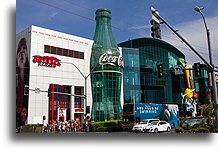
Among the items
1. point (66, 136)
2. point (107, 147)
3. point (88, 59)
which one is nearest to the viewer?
point (107, 147)

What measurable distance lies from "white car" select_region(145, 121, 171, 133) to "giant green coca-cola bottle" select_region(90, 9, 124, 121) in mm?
13464

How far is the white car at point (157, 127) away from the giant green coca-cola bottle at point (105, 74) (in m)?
13.5

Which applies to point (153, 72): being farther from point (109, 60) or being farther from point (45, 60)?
point (45, 60)

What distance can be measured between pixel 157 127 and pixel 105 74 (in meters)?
17.6

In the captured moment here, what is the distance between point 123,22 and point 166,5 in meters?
2.78

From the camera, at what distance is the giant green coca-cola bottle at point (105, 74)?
89.5 feet

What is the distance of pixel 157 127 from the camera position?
12.8 meters

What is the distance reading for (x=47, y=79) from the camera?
86.3 ft

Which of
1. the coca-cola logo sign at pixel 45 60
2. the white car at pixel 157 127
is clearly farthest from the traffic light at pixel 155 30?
the coca-cola logo sign at pixel 45 60

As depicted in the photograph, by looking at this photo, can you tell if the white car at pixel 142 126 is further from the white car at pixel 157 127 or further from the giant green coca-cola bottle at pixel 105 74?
the giant green coca-cola bottle at pixel 105 74

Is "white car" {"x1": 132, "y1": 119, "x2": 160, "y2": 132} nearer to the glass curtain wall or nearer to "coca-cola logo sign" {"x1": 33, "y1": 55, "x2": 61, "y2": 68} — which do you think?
the glass curtain wall
